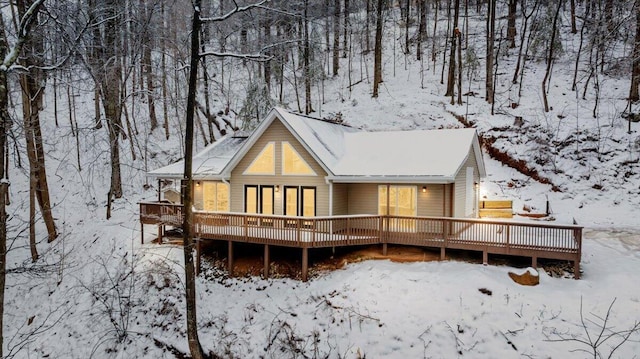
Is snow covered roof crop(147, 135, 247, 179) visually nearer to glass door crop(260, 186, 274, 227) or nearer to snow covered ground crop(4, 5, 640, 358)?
glass door crop(260, 186, 274, 227)

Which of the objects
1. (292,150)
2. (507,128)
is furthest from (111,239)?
(507,128)

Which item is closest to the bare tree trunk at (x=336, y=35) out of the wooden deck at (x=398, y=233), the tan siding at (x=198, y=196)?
the tan siding at (x=198, y=196)

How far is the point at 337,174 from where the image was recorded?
15141 mm

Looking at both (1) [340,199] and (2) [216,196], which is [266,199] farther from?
(1) [340,199]

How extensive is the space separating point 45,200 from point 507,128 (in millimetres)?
25086

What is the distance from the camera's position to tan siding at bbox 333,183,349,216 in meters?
15.5

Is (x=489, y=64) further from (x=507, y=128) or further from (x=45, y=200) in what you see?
(x=45, y=200)

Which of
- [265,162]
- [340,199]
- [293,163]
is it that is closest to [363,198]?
[340,199]

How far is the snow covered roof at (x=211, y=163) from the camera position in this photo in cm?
1723

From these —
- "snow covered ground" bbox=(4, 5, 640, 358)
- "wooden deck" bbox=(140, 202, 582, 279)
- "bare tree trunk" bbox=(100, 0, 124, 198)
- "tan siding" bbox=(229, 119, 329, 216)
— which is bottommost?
"snow covered ground" bbox=(4, 5, 640, 358)

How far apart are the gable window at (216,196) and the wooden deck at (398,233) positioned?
244 cm

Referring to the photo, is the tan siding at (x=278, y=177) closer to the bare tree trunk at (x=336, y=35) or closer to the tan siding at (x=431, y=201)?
the tan siding at (x=431, y=201)

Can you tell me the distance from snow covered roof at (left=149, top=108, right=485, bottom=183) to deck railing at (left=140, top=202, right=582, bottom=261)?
5.66 feet

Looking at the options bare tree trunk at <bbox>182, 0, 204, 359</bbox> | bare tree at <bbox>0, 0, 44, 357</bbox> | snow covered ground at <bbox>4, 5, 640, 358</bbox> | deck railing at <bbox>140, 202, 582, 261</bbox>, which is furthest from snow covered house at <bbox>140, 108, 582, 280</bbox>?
bare tree at <bbox>0, 0, 44, 357</bbox>
